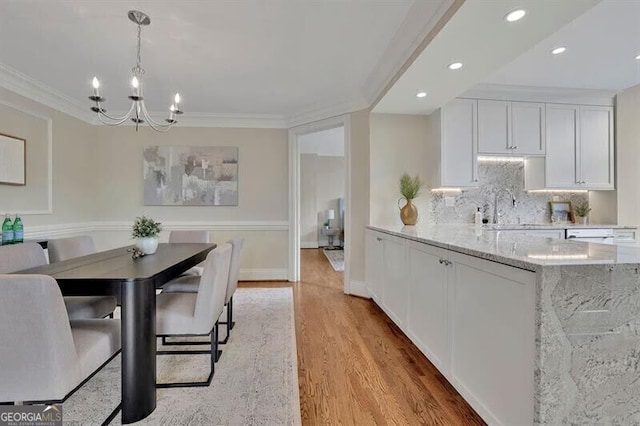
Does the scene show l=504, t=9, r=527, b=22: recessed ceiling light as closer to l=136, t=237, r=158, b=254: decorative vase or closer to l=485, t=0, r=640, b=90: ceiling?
l=485, t=0, r=640, b=90: ceiling

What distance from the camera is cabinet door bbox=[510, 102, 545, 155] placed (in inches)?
152

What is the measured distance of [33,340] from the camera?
4.05 ft

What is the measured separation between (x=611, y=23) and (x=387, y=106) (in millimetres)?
1955

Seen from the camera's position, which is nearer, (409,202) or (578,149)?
(409,202)

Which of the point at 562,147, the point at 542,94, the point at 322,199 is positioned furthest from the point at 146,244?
the point at 322,199

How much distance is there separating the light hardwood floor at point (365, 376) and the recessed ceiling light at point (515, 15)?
2.31 m

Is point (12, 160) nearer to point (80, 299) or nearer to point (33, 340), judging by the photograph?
point (80, 299)

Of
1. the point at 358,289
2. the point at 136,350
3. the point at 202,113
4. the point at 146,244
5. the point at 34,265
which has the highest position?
the point at 202,113

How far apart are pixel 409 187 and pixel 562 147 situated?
83.5 inches

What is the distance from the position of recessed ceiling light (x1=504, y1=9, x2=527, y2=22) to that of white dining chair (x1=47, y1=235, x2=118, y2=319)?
130 inches

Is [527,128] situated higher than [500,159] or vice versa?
[527,128]

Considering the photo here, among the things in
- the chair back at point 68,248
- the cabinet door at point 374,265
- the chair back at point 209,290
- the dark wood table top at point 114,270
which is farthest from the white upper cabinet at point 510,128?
the chair back at point 68,248

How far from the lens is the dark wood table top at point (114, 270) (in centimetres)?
162

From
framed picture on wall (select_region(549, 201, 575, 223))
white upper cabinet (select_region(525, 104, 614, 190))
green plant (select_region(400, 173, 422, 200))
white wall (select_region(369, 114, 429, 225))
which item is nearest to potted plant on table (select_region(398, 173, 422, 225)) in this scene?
green plant (select_region(400, 173, 422, 200))
